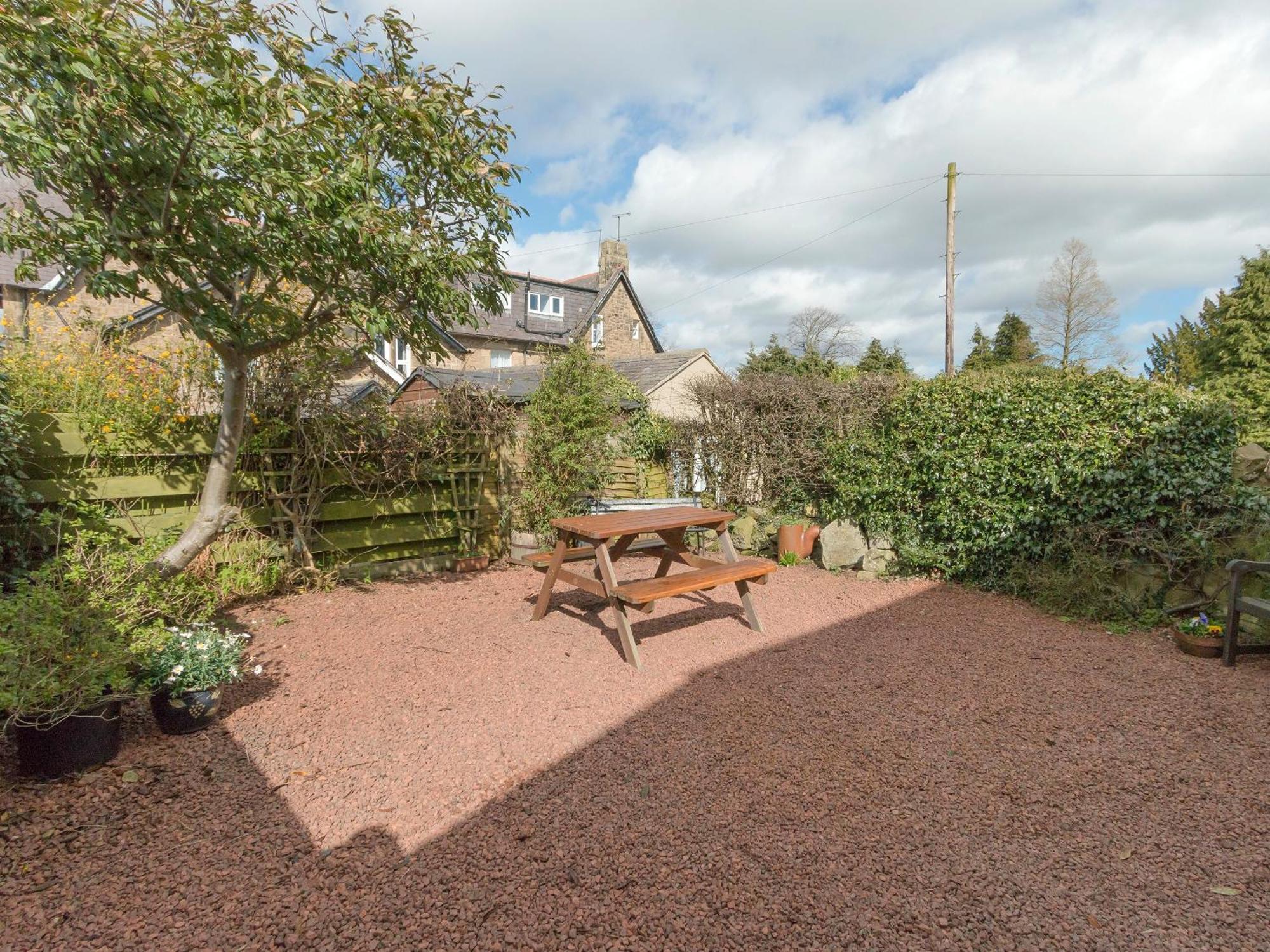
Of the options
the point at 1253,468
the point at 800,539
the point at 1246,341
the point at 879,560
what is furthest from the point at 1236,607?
the point at 1246,341

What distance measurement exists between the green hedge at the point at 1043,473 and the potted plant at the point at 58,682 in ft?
22.4

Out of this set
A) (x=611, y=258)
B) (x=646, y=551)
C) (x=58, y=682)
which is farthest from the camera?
(x=611, y=258)

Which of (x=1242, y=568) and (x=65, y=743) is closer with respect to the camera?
(x=65, y=743)

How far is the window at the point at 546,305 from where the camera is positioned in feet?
87.5

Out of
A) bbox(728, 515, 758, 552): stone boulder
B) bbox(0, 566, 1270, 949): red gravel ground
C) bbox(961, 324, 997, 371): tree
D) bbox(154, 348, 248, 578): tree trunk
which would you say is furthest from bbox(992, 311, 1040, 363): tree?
bbox(154, 348, 248, 578): tree trunk

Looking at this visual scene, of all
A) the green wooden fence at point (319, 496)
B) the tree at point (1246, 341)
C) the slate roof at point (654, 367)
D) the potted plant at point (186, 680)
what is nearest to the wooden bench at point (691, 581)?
the potted plant at point (186, 680)

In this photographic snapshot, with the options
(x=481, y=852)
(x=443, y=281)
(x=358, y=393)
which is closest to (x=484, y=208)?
(x=443, y=281)

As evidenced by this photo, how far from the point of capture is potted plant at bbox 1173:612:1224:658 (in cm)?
431

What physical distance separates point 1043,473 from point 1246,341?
19.9 m

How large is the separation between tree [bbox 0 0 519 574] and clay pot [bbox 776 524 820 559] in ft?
16.9

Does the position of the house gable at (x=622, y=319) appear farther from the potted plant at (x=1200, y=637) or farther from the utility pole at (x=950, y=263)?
the potted plant at (x=1200, y=637)

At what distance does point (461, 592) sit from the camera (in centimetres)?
617

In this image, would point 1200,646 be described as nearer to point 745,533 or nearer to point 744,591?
point 744,591

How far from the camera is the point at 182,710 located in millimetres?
2990
